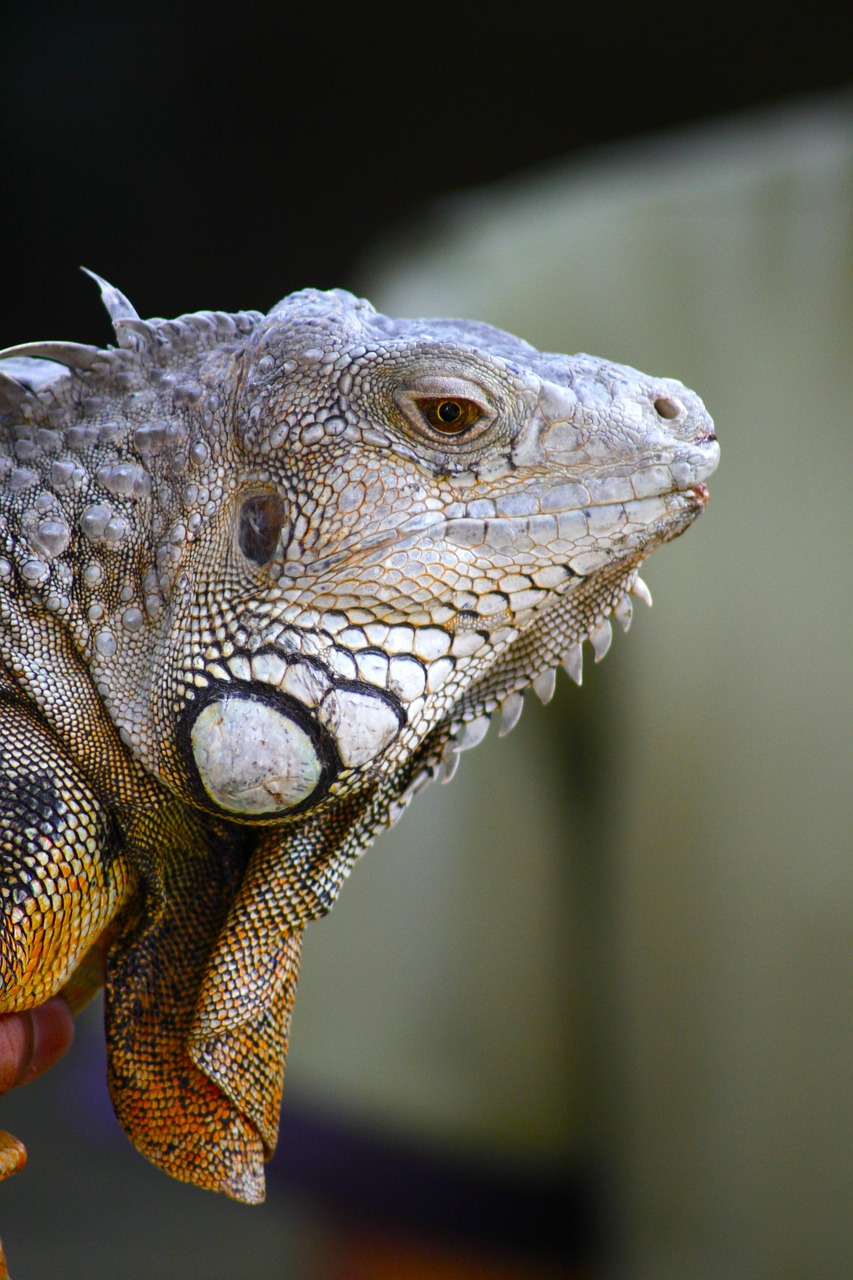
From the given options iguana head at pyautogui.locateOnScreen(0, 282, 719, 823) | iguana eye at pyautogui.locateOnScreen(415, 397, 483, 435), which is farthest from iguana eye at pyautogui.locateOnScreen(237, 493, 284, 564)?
iguana eye at pyautogui.locateOnScreen(415, 397, 483, 435)

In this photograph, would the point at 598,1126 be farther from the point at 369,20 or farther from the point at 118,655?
the point at 369,20

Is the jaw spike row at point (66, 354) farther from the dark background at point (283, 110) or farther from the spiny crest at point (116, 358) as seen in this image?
the dark background at point (283, 110)

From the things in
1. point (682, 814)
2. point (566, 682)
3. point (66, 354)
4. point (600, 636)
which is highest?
point (66, 354)

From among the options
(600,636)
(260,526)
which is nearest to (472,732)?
(600,636)

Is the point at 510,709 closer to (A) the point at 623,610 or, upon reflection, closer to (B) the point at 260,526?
(A) the point at 623,610

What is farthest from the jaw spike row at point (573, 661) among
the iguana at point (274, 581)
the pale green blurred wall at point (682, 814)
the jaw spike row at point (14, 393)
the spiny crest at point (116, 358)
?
the pale green blurred wall at point (682, 814)

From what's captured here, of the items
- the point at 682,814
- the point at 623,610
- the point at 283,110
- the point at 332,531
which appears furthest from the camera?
the point at 283,110
